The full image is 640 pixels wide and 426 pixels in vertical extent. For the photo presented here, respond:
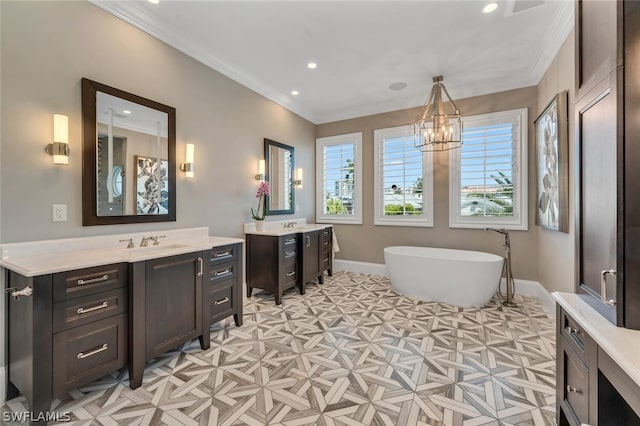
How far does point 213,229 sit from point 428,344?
2.60m

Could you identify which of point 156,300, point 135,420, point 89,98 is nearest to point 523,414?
point 135,420

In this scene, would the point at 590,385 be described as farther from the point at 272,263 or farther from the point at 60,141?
the point at 60,141

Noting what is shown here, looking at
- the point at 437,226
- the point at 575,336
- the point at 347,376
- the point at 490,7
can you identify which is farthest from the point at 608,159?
the point at 437,226

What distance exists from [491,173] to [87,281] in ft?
15.2

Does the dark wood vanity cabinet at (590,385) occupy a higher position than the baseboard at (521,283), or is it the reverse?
the dark wood vanity cabinet at (590,385)

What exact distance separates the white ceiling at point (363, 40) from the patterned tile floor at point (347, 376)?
2.98 meters

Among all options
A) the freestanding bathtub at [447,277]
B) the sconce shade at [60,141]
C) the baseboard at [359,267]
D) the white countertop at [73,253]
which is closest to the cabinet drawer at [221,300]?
the white countertop at [73,253]

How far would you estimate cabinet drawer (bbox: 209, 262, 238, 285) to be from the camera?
253cm

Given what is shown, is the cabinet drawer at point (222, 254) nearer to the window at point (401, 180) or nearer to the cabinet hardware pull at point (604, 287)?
the cabinet hardware pull at point (604, 287)

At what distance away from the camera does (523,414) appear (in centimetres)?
162

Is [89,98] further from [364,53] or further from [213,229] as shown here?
[364,53]

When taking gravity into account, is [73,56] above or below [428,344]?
above

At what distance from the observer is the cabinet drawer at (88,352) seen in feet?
5.21

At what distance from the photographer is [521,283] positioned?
384cm
